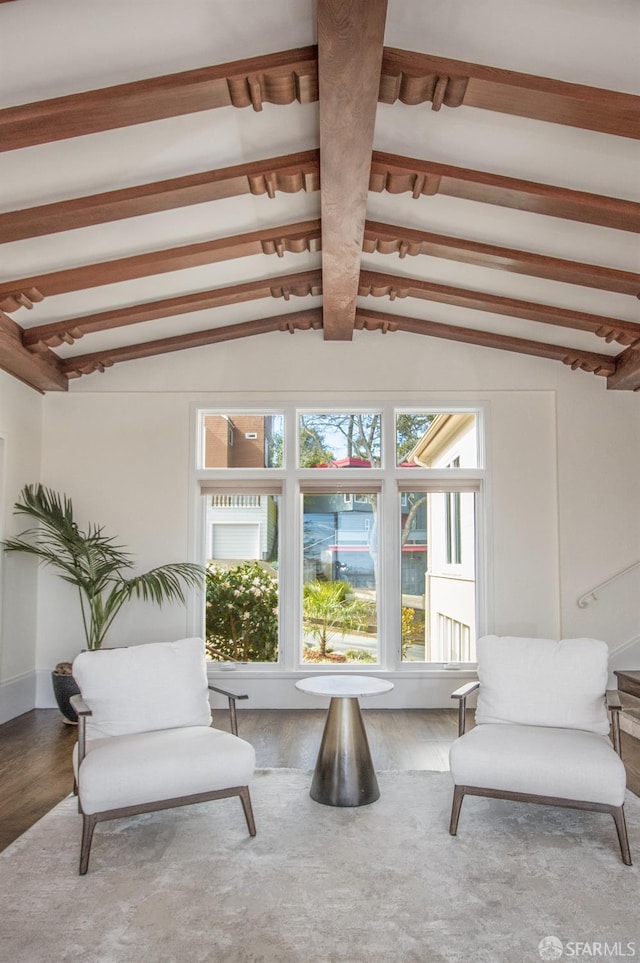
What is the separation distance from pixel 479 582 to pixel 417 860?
361cm

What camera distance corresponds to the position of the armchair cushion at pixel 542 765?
341cm

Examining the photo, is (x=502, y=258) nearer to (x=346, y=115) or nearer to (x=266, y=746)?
(x=346, y=115)

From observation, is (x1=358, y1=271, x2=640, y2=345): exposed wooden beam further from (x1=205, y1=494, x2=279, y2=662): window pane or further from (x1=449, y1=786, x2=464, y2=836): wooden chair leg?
(x1=449, y1=786, x2=464, y2=836): wooden chair leg

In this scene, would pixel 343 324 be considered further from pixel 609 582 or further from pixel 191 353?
pixel 609 582

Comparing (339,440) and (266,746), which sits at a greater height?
(339,440)

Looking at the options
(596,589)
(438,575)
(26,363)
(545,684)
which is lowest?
(545,684)

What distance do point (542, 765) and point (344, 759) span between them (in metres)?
1.13

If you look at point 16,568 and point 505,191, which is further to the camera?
point 16,568

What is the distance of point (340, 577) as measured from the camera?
6801mm

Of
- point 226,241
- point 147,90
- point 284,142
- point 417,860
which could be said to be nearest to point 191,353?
point 226,241

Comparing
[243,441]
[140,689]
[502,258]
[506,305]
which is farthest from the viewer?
[243,441]

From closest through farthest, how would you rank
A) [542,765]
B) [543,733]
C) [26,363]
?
[542,765], [543,733], [26,363]

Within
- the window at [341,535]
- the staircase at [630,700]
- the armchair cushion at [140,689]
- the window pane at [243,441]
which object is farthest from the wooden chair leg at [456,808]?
the window pane at [243,441]

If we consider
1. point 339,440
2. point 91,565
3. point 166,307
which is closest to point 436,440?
point 339,440
